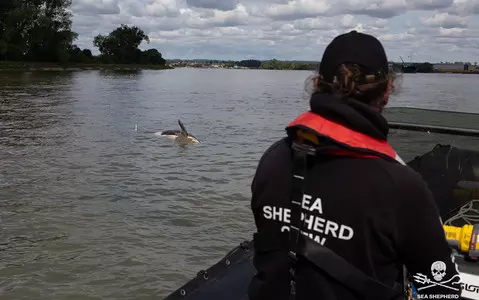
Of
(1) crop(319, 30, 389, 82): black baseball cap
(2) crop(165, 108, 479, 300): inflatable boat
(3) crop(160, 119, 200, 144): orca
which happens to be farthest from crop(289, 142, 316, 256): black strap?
(3) crop(160, 119, 200, 144): orca

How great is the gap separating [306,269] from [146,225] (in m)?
6.93

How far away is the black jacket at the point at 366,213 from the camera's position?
1830 mm

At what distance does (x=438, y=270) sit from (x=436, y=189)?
278 centimetres

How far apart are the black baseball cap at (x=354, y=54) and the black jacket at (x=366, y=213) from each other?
14 centimetres

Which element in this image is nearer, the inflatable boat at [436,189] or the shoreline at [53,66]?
the inflatable boat at [436,189]

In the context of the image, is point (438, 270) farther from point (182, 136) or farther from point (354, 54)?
point (182, 136)

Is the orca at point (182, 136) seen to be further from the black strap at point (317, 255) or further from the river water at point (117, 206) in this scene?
the black strap at point (317, 255)

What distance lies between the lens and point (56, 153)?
14891 mm

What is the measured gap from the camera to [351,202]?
6.09 ft

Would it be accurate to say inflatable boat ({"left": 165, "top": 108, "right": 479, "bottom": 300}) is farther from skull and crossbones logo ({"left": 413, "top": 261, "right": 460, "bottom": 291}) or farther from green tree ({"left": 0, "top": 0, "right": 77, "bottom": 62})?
green tree ({"left": 0, "top": 0, "right": 77, "bottom": 62})

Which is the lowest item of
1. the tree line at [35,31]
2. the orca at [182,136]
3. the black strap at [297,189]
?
the orca at [182,136]

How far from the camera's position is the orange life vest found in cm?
182

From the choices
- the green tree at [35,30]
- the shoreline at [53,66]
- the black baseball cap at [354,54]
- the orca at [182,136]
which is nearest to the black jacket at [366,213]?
the black baseball cap at [354,54]

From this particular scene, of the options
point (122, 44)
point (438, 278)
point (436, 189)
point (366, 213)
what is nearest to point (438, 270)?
point (438, 278)
